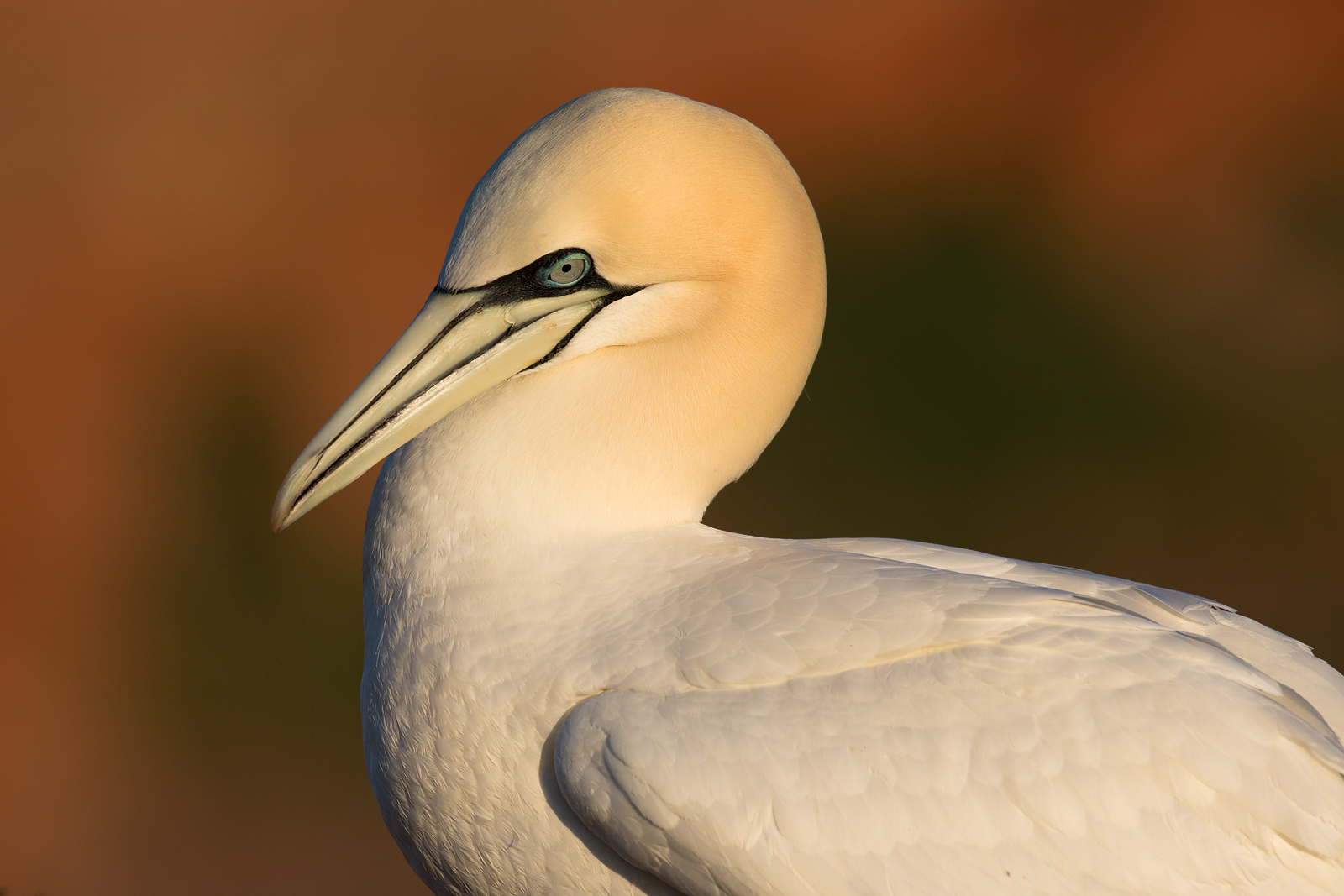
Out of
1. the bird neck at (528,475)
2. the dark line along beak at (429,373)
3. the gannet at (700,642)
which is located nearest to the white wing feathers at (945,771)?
the gannet at (700,642)

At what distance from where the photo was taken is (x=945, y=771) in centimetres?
181

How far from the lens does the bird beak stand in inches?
82.6

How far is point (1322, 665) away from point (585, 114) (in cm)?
169

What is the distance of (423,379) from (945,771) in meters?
1.08

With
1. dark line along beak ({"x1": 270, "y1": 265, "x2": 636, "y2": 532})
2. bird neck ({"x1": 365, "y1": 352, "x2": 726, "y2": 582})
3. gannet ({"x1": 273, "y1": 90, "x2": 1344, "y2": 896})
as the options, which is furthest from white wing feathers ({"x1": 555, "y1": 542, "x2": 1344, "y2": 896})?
dark line along beak ({"x1": 270, "y1": 265, "x2": 636, "y2": 532})

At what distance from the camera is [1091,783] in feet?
5.97

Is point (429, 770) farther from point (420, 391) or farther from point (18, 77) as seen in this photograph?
point (18, 77)

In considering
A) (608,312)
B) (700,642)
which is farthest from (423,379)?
(700,642)

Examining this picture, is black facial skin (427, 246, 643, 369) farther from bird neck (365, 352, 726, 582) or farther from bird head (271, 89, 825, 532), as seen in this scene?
bird neck (365, 352, 726, 582)

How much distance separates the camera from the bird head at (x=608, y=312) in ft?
6.76

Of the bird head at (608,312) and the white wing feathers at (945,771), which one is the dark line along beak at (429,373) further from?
the white wing feathers at (945,771)

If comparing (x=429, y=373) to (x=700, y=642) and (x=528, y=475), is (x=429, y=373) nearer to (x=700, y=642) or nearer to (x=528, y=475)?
(x=528, y=475)

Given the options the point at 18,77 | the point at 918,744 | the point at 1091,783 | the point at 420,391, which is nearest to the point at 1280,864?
the point at 1091,783

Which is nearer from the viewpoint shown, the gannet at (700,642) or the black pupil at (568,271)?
the gannet at (700,642)
